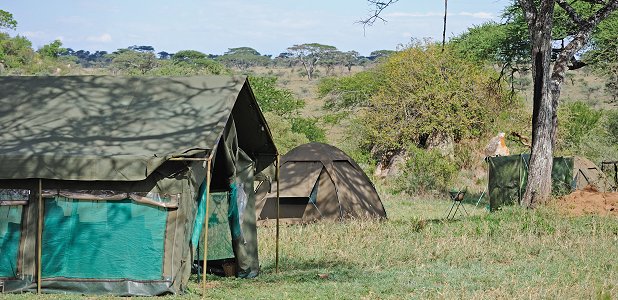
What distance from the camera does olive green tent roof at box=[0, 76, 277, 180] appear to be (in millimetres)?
9320

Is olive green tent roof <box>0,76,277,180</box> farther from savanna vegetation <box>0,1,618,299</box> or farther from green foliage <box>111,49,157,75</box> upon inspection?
green foliage <box>111,49,157,75</box>

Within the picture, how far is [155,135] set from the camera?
988 cm

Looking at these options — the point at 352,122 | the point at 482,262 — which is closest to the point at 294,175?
the point at 482,262

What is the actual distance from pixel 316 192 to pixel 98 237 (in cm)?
965

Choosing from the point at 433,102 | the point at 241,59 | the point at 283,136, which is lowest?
the point at 283,136

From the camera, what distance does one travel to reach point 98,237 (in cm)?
971

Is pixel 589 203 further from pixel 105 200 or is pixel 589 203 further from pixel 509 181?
pixel 105 200

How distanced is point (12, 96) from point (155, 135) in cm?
216

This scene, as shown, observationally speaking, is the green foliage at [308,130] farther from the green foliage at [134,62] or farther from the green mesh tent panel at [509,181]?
the green foliage at [134,62]

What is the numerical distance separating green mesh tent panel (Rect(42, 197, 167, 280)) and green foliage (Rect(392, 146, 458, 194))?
734 inches

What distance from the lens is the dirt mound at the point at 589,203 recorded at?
16797 millimetres

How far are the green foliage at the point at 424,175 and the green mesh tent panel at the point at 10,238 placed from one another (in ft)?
62.4

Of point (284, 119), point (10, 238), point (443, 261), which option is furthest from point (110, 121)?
point (284, 119)

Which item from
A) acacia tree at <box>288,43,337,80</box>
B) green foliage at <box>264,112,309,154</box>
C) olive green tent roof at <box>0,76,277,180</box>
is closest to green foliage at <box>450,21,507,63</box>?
green foliage at <box>264,112,309,154</box>
